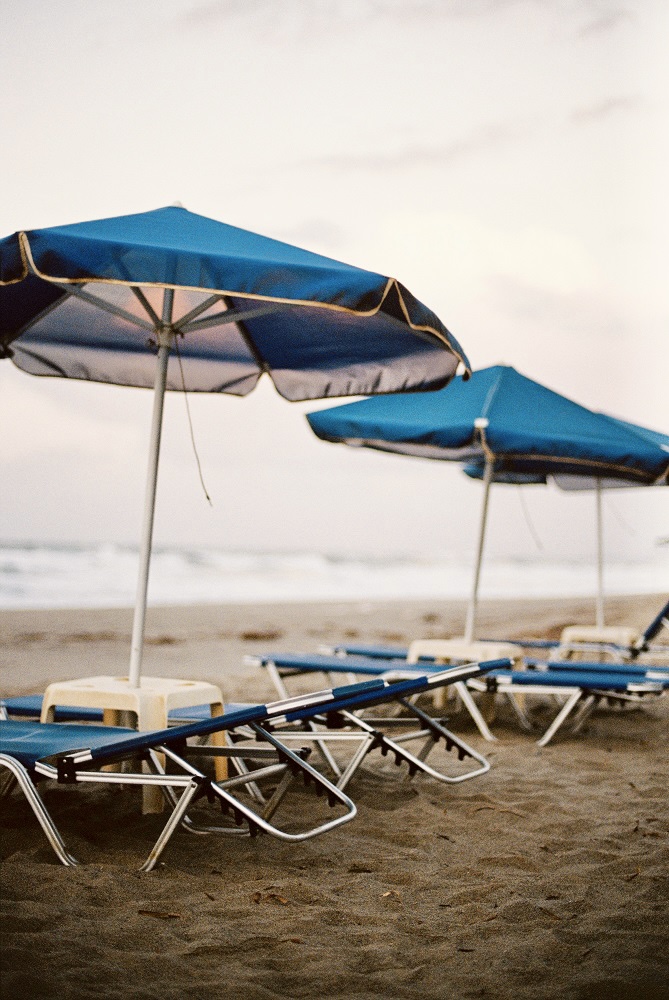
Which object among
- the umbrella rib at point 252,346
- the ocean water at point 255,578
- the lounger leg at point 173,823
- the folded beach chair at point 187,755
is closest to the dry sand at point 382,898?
the lounger leg at point 173,823

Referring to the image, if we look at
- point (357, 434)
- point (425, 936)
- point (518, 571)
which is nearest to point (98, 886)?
point (425, 936)

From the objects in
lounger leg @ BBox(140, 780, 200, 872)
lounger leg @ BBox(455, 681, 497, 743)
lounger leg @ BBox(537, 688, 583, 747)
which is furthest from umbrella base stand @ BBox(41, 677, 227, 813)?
lounger leg @ BBox(537, 688, 583, 747)

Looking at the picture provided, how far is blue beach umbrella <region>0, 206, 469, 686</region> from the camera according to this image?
2.93 metres

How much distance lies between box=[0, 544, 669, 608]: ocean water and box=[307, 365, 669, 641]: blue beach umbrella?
13178mm

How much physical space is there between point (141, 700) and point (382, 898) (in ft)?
3.92

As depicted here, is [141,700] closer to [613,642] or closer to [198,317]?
[198,317]

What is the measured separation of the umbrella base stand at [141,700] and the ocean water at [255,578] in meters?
14.6

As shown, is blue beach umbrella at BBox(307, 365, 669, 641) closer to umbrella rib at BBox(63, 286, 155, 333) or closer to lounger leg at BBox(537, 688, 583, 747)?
lounger leg at BBox(537, 688, 583, 747)

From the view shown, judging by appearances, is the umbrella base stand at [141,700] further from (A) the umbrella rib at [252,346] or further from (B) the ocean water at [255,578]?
(B) the ocean water at [255,578]

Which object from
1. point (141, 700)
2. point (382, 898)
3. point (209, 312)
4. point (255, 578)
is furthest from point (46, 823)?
point (255, 578)

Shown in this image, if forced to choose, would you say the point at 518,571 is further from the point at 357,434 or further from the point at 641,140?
the point at 357,434

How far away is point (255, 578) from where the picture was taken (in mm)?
28094

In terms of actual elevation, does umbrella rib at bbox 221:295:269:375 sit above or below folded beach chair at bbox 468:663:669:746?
above

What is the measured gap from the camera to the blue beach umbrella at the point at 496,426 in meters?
5.38
